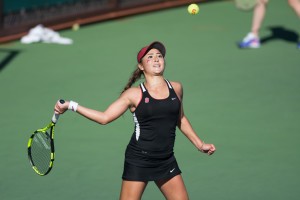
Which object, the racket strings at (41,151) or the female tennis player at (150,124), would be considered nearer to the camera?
the female tennis player at (150,124)

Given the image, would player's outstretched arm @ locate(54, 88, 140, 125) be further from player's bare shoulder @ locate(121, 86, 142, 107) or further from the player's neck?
the player's neck

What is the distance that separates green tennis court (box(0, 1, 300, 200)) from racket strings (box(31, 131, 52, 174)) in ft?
2.22

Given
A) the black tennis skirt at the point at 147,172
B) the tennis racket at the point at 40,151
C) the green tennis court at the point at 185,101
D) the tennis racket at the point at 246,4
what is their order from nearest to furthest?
1. the black tennis skirt at the point at 147,172
2. the tennis racket at the point at 40,151
3. the green tennis court at the point at 185,101
4. the tennis racket at the point at 246,4

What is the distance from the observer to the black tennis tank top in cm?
475

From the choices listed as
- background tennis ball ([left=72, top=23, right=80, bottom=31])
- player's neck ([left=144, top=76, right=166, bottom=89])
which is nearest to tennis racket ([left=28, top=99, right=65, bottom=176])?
player's neck ([left=144, top=76, right=166, bottom=89])

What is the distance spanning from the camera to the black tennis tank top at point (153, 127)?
4.75 m

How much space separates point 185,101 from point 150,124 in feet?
12.5

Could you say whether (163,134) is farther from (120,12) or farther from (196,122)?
(120,12)

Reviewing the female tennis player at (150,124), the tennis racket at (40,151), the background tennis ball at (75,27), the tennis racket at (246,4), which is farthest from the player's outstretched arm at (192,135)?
the background tennis ball at (75,27)

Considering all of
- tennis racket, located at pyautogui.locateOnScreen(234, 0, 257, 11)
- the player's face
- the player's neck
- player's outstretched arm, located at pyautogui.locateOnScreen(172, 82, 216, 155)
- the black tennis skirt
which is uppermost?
tennis racket, located at pyautogui.locateOnScreen(234, 0, 257, 11)

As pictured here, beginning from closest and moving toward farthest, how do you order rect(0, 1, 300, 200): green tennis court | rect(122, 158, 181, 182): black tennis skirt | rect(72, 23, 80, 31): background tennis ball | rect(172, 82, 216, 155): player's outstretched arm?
rect(122, 158, 181, 182): black tennis skirt → rect(172, 82, 216, 155): player's outstretched arm → rect(0, 1, 300, 200): green tennis court → rect(72, 23, 80, 31): background tennis ball

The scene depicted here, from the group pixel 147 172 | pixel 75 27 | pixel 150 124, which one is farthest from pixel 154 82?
pixel 75 27

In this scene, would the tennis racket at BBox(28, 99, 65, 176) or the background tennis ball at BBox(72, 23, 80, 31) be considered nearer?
the tennis racket at BBox(28, 99, 65, 176)

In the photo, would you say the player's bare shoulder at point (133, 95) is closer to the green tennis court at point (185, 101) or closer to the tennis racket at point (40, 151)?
the tennis racket at point (40, 151)
